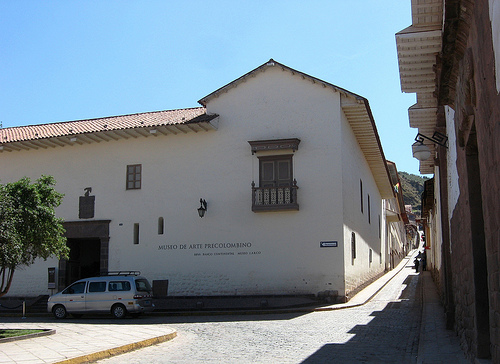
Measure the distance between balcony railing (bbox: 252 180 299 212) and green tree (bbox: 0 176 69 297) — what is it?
8.93 metres

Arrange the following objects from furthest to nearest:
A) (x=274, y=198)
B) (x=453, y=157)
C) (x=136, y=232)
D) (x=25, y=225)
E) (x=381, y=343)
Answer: (x=136, y=232) < (x=274, y=198) < (x=25, y=225) < (x=381, y=343) < (x=453, y=157)

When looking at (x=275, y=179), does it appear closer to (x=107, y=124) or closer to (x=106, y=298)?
(x=106, y=298)

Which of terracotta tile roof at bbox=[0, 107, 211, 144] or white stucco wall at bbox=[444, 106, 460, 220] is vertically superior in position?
terracotta tile roof at bbox=[0, 107, 211, 144]

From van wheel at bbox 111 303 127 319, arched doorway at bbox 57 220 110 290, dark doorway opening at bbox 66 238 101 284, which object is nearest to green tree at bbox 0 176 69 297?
van wheel at bbox 111 303 127 319

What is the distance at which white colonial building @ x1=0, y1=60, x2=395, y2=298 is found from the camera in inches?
832

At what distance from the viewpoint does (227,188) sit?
875 inches

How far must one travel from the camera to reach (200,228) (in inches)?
878

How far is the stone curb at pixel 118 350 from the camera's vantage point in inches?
359

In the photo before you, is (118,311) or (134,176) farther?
(134,176)

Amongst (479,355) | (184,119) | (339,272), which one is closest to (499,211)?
(479,355)

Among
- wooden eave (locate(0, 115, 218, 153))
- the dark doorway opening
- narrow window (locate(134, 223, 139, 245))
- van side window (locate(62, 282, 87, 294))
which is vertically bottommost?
van side window (locate(62, 282, 87, 294))

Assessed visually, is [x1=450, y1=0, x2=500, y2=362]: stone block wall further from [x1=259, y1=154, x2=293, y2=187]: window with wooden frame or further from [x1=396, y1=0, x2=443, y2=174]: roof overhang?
[x1=259, y1=154, x2=293, y2=187]: window with wooden frame

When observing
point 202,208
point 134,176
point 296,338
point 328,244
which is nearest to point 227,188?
point 202,208

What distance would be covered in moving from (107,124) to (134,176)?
132 inches
